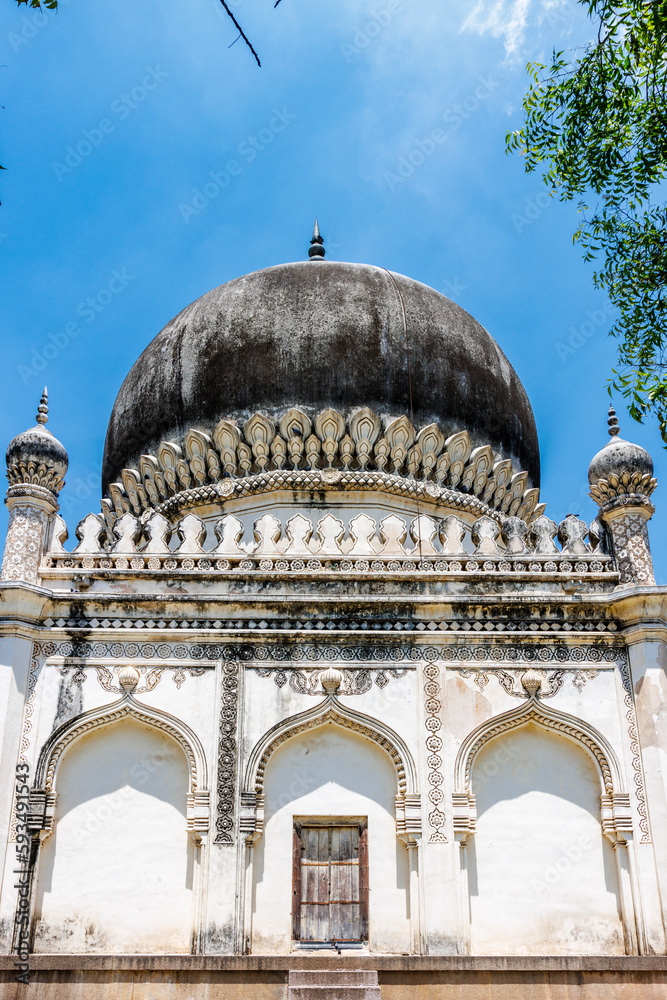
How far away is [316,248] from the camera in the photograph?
12.4 m

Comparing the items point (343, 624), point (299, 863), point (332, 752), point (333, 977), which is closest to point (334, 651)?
point (343, 624)

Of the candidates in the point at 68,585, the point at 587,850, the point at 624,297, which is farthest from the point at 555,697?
the point at 68,585

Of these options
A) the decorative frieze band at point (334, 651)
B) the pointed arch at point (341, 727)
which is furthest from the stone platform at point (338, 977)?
the decorative frieze band at point (334, 651)

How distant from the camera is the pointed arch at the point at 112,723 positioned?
24.7 ft

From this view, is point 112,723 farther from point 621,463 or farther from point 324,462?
point 621,463

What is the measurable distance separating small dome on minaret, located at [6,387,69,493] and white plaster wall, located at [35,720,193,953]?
2.17m

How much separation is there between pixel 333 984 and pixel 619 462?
4659 millimetres

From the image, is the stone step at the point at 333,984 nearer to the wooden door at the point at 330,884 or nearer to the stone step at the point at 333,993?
the stone step at the point at 333,993

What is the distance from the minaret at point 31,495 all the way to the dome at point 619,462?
4.56 m

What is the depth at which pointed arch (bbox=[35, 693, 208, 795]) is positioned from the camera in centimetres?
754

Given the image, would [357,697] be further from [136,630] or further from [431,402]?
[431,402]

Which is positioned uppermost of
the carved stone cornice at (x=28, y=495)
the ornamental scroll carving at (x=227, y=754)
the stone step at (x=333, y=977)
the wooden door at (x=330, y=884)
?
the carved stone cornice at (x=28, y=495)

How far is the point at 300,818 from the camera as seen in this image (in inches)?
299

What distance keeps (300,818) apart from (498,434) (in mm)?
4939
